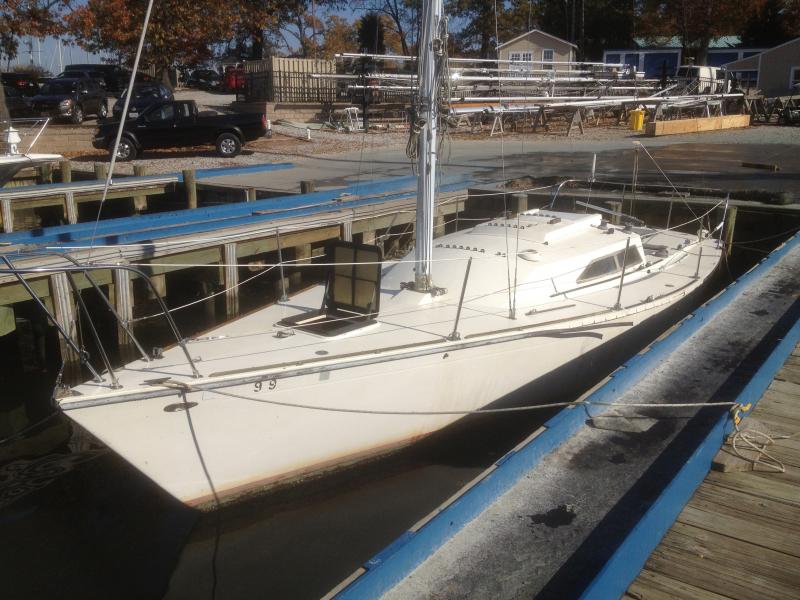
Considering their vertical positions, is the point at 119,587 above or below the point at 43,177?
below

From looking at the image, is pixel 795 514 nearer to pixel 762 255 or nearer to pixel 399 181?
pixel 762 255

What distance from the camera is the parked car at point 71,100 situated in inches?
1136

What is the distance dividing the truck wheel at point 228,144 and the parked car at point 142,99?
216 centimetres

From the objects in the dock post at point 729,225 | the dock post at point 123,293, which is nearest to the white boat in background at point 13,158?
the dock post at point 123,293

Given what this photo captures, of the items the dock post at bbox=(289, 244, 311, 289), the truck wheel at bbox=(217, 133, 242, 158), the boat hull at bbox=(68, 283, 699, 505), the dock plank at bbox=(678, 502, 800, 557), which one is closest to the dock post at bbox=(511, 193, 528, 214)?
the dock post at bbox=(289, 244, 311, 289)

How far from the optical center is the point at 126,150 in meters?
21.5

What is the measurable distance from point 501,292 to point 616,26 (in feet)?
163

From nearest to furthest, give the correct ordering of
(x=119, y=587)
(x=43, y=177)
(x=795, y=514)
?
(x=795, y=514) < (x=119, y=587) < (x=43, y=177)

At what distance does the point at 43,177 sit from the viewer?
1916cm

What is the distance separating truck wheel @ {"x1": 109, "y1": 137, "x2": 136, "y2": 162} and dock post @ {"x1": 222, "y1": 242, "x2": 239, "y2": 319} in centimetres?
1099

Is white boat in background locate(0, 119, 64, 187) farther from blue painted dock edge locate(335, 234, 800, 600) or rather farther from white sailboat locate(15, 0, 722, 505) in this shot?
blue painted dock edge locate(335, 234, 800, 600)

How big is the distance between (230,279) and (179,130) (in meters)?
11.9

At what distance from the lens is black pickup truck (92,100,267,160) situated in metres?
21.6

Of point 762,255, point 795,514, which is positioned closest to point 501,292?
point 795,514
